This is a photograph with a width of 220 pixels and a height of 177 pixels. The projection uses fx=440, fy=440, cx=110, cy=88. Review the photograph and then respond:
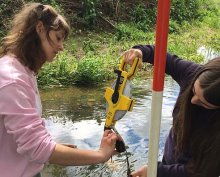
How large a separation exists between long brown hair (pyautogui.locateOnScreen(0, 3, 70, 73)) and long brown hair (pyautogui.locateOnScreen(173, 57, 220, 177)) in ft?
2.38

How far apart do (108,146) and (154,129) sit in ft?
1.52

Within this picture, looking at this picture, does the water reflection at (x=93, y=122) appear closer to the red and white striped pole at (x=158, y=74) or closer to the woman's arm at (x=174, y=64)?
the woman's arm at (x=174, y=64)

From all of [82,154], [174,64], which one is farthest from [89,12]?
[82,154]

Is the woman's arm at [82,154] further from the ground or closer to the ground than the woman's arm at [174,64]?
closer to the ground

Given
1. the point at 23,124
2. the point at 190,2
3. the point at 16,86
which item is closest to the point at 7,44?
the point at 16,86

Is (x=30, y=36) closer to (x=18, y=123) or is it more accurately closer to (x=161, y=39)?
(x=18, y=123)

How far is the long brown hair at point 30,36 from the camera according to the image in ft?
6.70

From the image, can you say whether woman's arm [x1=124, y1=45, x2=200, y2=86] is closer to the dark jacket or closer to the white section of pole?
the dark jacket

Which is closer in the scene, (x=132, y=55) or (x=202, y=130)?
(x=202, y=130)

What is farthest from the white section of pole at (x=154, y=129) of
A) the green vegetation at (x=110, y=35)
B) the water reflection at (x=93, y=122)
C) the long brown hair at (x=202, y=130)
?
the green vegetation at (x=110, y=35)

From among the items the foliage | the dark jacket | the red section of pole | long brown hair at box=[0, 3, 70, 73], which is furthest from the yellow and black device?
the foliage

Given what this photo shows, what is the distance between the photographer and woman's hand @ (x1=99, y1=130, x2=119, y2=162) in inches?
83.4

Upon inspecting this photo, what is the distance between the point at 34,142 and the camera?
1.87m

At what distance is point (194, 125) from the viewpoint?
2.16 metres
